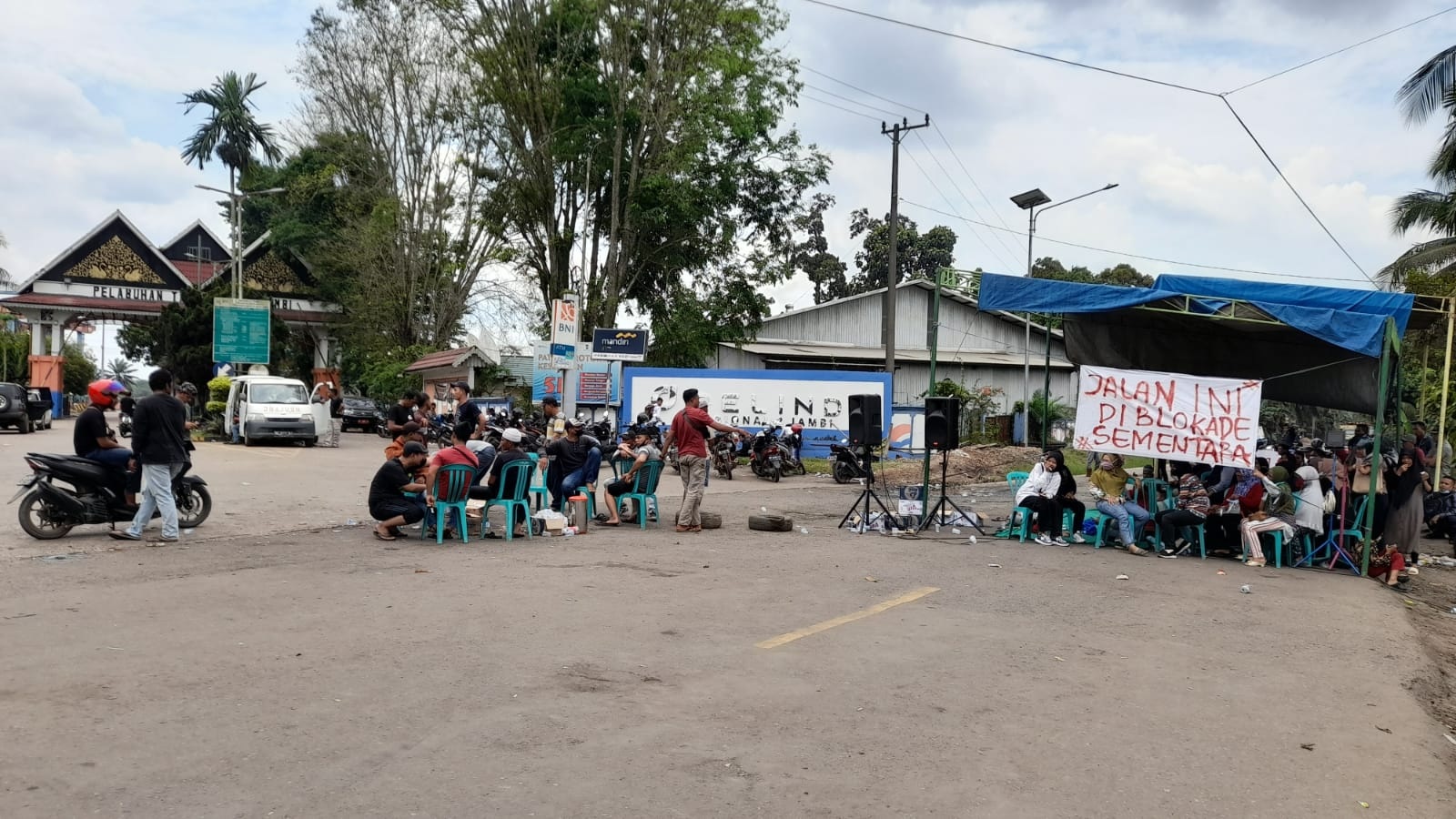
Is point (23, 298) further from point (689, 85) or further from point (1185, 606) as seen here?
point (1185, 606)

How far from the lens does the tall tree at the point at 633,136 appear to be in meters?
33.0

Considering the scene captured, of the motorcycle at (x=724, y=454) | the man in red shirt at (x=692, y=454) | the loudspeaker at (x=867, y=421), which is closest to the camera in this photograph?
the man in red shirt at (x=692, y=454)

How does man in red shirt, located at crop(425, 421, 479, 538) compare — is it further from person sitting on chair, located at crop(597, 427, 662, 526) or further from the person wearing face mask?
the person wearing face mask

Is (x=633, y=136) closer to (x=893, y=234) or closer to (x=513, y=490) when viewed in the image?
(x=893, y=234)

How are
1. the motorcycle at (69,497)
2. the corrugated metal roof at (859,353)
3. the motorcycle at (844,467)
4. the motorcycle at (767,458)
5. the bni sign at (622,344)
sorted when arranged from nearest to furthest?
1. the motorcycle at (69,497)
2. the motorcycle at (844,467)
3. the motorcycle at (767,458)
4. the bni sign at (622,344)
5. the corrugated metal roof at (859,353)

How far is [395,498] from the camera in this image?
1145cm

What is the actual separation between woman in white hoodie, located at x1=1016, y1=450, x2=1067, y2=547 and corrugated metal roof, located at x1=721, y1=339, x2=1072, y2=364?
79.4 feet

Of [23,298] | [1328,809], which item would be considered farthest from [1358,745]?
[23,298]

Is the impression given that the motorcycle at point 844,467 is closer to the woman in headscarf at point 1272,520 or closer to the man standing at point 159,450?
the woman in headscarf at point 1272,520

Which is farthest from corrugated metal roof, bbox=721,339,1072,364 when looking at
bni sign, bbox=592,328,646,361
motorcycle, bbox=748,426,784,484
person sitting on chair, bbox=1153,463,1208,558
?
person sitting on chair, bbox=1153,463,1208,558

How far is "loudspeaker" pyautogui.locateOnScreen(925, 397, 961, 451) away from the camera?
13570mm

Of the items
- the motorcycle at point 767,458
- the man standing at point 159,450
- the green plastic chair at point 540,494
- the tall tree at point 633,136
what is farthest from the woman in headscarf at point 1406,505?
the tall tree at point 633,136

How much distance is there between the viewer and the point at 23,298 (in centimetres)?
4966

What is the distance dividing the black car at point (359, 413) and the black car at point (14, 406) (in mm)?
11119
